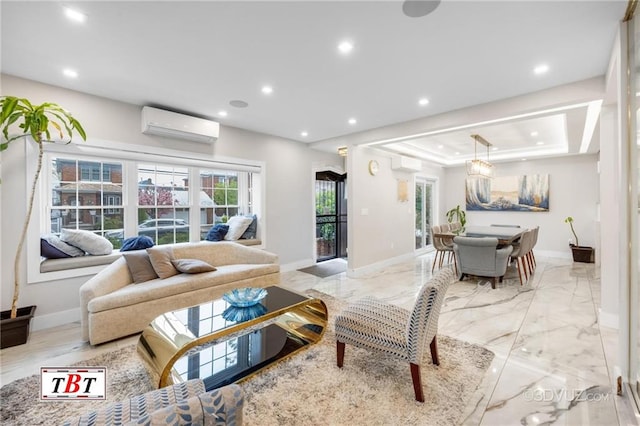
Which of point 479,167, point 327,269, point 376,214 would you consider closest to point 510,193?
point 479,167

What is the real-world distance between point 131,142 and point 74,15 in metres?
1.85

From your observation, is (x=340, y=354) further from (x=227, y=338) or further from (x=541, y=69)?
(x=541, y=69)

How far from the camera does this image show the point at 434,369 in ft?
7.00

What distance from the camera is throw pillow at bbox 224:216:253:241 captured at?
4.54 metres

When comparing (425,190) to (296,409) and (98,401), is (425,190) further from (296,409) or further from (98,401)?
(98,401)

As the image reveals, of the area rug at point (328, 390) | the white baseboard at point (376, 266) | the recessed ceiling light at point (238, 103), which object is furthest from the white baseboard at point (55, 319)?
the white baseboard at point (376, 266)

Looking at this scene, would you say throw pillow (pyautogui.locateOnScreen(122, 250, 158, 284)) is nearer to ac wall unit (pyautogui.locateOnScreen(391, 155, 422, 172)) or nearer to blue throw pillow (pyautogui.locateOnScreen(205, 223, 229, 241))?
blue throw pillow (pyautogui.locateOnScreen(205, 223, 229, 241))

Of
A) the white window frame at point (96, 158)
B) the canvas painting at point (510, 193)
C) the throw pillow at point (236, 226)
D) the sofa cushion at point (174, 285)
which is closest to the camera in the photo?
the sofa cushion at point (174, 285)

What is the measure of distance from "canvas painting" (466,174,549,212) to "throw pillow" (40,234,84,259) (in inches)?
333

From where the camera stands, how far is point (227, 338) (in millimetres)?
2553

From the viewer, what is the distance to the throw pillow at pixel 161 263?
124 inches

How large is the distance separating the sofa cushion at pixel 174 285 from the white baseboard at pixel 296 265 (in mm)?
1360
